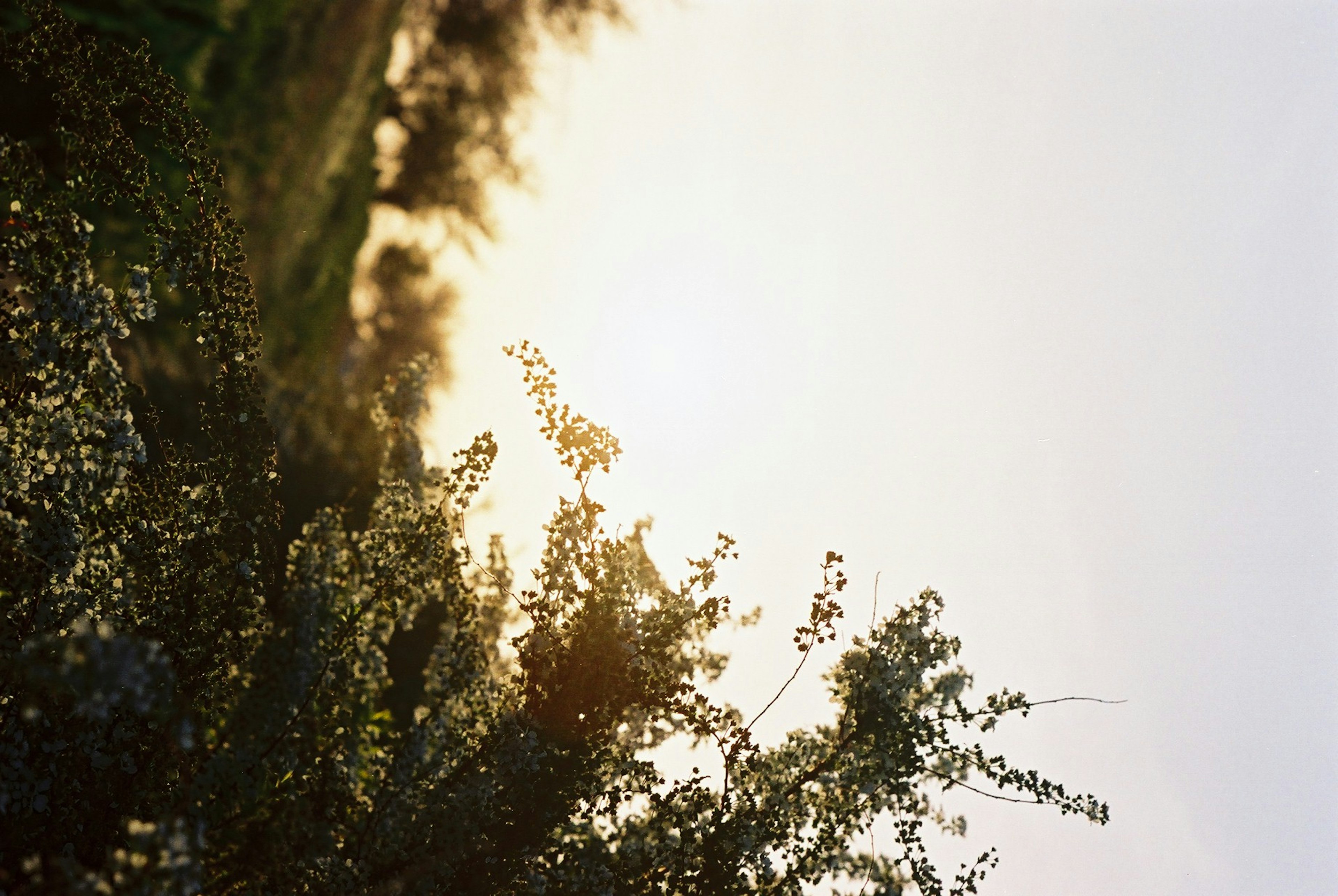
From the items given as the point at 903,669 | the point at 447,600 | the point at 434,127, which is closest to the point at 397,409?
the point at 447,600

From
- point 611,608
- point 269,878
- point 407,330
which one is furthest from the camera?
point 407,330

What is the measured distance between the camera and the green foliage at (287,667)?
2.75 meters

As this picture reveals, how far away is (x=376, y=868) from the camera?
313 centimetres

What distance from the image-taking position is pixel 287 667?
2809mm

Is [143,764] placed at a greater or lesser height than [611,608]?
lesser

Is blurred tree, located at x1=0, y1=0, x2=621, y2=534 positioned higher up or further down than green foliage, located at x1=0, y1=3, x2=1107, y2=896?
higher up

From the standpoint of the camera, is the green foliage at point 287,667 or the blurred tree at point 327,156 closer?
the green foliage at point 287,667

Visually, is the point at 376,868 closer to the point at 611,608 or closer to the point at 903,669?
the point at 611,608

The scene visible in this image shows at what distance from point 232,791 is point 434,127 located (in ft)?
77.4

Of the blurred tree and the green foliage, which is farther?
the blurred tree

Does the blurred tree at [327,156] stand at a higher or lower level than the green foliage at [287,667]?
higher

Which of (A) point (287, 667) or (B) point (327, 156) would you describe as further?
(B) point (327, 156)

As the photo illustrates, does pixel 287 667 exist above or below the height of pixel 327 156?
below

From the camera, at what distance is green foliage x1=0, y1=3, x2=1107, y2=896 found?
2.75m
